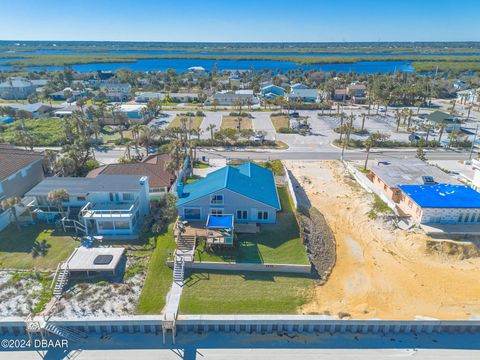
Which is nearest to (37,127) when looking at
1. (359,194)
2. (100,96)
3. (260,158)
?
(100,96)

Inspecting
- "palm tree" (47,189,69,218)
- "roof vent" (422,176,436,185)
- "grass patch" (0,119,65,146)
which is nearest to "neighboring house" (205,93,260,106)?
"grass patch" (0,119,65,146)

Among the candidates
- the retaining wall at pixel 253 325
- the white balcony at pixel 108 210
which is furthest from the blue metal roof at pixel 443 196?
the white balcony at pixel 108 210

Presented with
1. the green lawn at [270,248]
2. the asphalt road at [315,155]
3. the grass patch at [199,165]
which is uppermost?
the asphalt road at [315,155]

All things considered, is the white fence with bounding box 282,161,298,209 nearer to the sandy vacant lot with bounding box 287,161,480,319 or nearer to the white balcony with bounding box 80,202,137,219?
the sandy vacant lot with bounding box 287,161,480,319

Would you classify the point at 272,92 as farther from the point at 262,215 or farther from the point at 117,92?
the point at 262,215

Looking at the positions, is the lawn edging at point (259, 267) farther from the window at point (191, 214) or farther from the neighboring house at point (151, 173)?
the neighboring house at point (151, 173)
